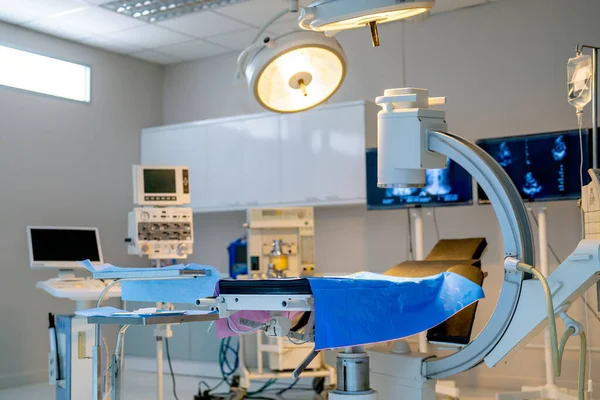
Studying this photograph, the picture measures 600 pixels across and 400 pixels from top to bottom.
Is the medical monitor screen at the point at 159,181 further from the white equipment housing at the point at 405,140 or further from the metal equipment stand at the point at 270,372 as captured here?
the white equipment housing at the point at 405,140

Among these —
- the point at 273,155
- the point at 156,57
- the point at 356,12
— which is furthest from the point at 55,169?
the point at 356,12

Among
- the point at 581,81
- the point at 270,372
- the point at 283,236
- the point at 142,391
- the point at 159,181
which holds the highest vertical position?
the point at 581,81

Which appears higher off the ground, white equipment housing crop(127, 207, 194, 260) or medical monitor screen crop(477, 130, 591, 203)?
medical monitor screen crop(477, 130, 591, 203)

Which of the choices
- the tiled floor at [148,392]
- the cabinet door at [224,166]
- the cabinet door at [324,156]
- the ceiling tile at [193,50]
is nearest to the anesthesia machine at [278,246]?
the cabinet door at [324,156]

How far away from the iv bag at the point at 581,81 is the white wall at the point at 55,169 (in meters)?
4.26

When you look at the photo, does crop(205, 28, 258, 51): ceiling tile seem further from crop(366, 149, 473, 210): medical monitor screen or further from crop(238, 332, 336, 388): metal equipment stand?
crop(238, 332, 336, 388): metal equipment stand

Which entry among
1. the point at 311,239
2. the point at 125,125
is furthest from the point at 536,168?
the point at 125,125

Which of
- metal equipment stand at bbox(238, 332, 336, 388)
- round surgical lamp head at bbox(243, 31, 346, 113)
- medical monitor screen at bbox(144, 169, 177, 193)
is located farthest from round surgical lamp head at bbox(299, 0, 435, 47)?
metal equipment stand at bbox(238, 332, 336, 388)

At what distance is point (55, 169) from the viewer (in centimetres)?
653

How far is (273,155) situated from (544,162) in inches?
92.0

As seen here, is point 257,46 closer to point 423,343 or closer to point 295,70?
point 295,70

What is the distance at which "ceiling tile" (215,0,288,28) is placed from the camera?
18.9ft

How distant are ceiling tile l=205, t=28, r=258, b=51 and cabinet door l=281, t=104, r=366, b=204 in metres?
0.84

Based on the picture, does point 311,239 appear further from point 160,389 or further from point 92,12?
point 92,12
